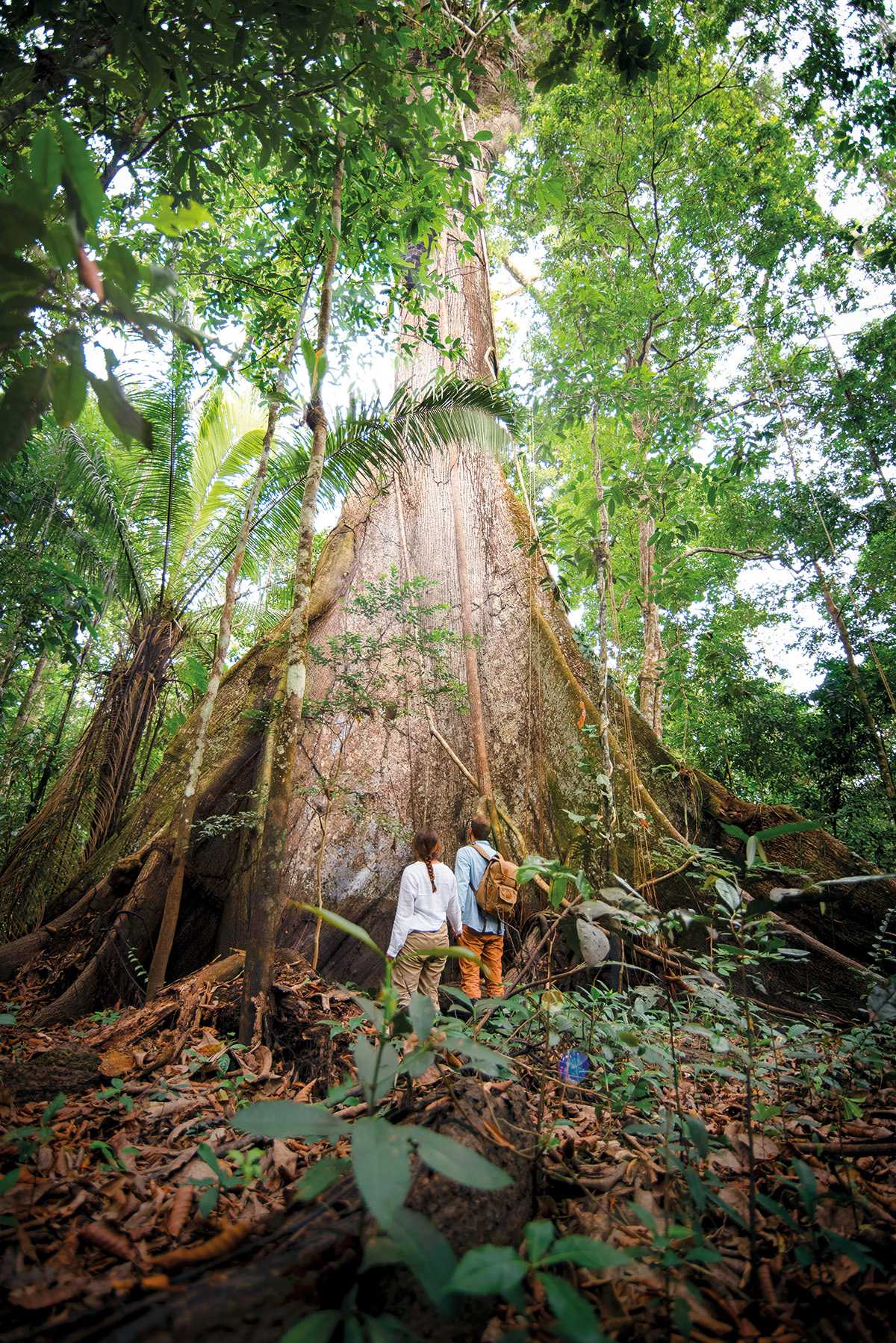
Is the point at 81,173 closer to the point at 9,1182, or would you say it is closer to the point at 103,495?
the point at 9,1182

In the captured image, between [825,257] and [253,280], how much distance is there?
7410 mm

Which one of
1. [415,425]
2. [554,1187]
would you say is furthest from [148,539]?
[554,1187]

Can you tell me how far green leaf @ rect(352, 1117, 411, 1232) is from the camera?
0.75 metres

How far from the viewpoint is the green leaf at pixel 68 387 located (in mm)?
864

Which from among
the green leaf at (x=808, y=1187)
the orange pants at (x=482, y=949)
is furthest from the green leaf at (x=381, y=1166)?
the orange pants at (x=482, y=949)

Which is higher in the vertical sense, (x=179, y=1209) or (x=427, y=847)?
(x=427, y=847)

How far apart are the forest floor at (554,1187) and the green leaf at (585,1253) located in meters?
0.10

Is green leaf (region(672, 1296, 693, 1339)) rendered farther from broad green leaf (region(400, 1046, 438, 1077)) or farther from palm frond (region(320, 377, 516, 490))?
palm frond (region(320, 377, 516, 490))

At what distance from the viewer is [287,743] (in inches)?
106

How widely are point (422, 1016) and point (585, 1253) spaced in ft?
1.33

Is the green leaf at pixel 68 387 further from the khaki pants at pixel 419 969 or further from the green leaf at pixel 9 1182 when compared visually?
the khaki pants at pixel 419 969

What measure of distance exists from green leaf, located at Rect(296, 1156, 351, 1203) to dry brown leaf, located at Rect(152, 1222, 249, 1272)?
0.49 ft

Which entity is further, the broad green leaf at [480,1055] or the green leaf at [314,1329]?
the broad green leaf at [480,1055]

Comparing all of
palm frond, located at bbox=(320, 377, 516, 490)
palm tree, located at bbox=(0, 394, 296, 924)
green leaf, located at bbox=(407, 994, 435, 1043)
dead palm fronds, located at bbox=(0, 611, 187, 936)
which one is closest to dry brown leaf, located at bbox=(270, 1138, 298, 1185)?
green leaf, located at bbox=(407, 994, 435, 1043)
